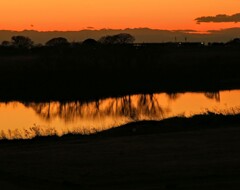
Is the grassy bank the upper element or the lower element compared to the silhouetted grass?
lower

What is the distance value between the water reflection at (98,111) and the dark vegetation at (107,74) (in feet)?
17.8

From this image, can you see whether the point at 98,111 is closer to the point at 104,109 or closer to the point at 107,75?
the point at 104,109

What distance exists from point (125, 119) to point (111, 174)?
68.4ft

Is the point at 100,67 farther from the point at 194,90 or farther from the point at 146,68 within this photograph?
the point at 194,90

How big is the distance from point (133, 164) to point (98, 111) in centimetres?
2433

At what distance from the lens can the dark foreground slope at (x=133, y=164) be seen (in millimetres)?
12320

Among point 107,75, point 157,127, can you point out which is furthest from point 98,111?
point 107,75

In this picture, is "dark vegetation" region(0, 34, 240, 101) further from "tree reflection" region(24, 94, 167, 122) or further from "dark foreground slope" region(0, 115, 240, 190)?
"dark foreground slope" region(0, 115, 240, 190)

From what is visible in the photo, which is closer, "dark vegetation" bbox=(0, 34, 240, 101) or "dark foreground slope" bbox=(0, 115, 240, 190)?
"dark foreground slope" bbox=(0, 115, 240, 190)

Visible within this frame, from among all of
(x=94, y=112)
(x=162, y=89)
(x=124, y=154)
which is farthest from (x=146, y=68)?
(x=124, y=154)

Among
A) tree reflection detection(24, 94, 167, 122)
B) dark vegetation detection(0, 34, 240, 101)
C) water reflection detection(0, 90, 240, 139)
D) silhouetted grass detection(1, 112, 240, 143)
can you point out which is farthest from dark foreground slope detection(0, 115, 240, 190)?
dark vegetation detection(0, 34, 240, 101)

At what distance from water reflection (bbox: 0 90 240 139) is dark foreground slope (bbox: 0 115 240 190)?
344 inches

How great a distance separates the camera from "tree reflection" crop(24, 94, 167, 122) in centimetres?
3666

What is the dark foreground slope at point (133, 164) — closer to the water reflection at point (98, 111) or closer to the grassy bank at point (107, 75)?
the water reflection at point (98, 111)
